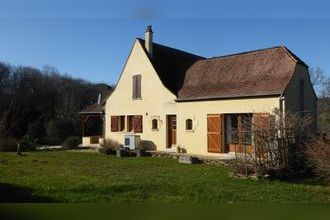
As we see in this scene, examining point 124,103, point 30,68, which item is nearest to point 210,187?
point 124,103

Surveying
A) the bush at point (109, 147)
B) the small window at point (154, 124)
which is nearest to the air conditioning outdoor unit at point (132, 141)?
the bush at point (109, 147)

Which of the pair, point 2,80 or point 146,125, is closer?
point 146,125

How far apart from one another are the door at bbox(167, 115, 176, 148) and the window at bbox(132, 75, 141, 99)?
316 cm

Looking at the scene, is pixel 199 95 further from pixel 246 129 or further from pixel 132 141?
pixel 246 129

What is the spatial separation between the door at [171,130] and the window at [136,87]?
316 centimetres

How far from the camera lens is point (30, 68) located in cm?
5784

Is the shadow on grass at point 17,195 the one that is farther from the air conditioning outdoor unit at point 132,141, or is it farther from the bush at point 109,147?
the air conditioning outdoor unit at point 132,141

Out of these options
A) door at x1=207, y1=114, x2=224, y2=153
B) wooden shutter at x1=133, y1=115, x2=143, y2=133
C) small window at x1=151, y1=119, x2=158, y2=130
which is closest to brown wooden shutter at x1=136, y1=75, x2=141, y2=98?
wooden shutter at x1=133, y1=115, x2=143, y2=133

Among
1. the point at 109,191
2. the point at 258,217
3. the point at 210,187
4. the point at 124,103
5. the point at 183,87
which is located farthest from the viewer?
the point at 124,103

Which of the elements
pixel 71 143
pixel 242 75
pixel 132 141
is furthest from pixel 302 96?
pixel 71 143

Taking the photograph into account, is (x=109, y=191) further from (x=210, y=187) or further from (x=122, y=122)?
(x=122, y=122)

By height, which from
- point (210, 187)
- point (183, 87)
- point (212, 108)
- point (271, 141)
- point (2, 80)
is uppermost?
point (2, 80)

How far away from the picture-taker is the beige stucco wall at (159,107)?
2120cm

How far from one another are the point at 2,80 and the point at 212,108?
37.1 meters
